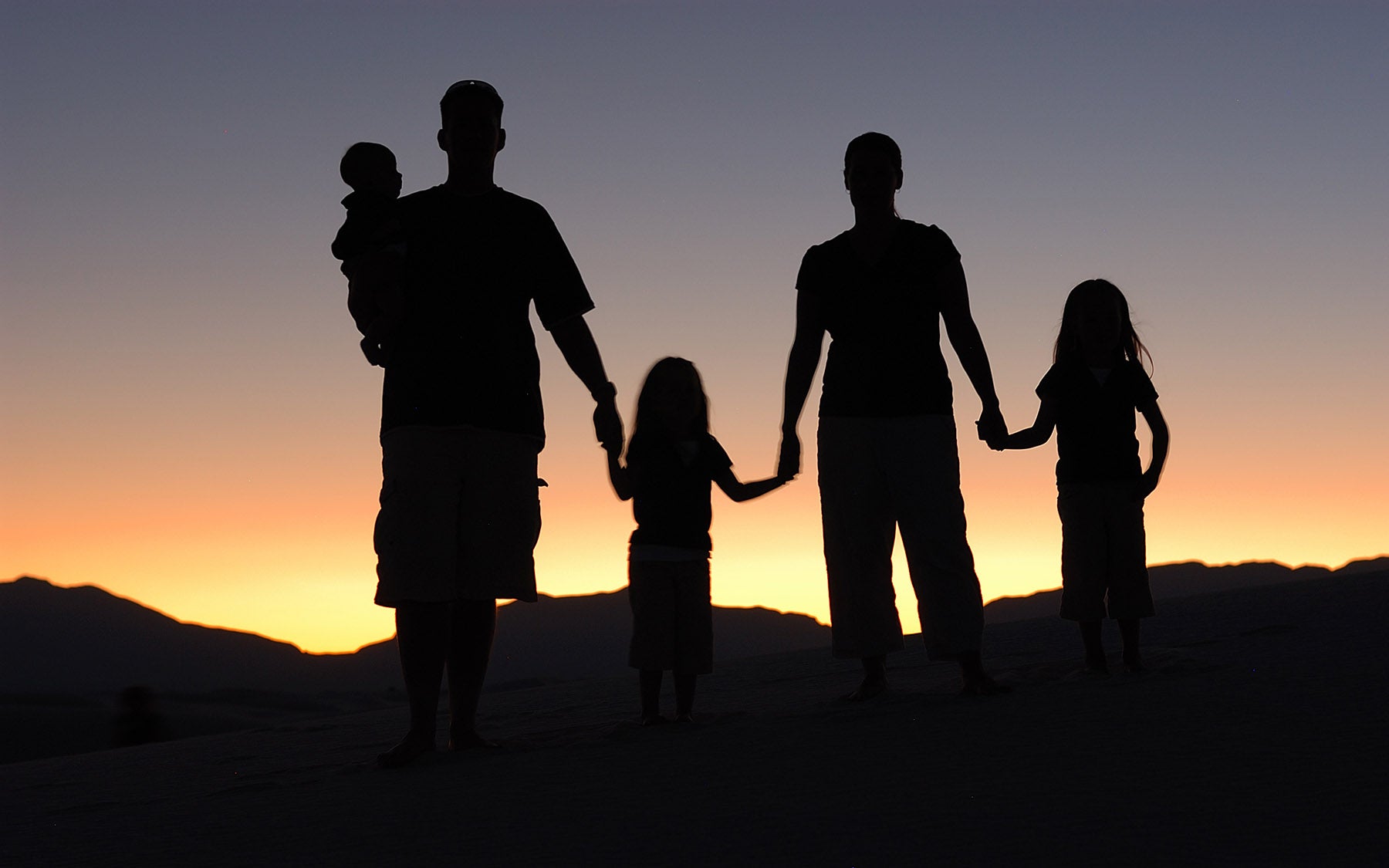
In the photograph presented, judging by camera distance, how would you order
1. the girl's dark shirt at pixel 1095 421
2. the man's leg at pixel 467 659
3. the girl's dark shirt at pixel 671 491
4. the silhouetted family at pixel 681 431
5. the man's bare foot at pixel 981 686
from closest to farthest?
the silhouetted family at pixel 681 431
the man's leg at pixel 467 659
the man's bare foot at pixel 981 686
the girl's dark shirt at pixel 671 491
the girl's dark shirt at pixel 1095 421

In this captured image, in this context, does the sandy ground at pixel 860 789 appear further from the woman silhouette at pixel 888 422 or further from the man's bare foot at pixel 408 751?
the woman silhouette at pixel 888 422

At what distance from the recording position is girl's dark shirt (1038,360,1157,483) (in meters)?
4.91

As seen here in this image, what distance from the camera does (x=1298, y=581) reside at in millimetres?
8141

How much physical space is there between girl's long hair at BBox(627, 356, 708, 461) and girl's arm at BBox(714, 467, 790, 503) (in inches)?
7.1

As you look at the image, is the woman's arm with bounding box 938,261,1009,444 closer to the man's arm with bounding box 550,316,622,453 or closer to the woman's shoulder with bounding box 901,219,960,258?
the woman's shoulder with bounding box 901,219,960,258

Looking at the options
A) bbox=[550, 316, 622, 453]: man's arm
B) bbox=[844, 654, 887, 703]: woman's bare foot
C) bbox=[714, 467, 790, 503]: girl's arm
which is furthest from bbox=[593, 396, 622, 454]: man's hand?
bbox=[844, 654, 887, 703]: woman's bare foot

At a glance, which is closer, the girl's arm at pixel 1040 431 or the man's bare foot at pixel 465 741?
the man's bare foot at pixel 465 741

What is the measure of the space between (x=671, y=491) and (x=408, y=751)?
1456 millimetres

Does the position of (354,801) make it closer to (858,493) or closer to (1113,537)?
(858,493)

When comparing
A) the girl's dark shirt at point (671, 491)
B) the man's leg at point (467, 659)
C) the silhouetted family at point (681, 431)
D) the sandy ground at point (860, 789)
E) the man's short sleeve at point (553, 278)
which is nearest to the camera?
the sandy ground at point (860, 789)

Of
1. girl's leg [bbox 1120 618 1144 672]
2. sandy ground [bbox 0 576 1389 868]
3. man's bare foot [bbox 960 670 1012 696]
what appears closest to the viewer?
sandy ground [bbox 0 576 1389 868]

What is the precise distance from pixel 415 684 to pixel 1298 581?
6.31 metres

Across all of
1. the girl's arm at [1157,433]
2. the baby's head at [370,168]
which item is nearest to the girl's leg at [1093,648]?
the girl's arm at [1157,433]

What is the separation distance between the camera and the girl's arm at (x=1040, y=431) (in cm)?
486
